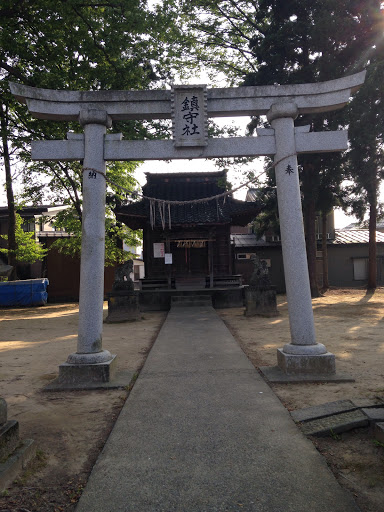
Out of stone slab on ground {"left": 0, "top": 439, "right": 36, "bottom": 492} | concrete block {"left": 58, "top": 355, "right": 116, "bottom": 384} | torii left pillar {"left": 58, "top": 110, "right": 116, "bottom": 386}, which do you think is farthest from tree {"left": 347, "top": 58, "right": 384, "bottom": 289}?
stone slab on ground {"left": 0, "top": 439, "right": 36, "bottom": 492}

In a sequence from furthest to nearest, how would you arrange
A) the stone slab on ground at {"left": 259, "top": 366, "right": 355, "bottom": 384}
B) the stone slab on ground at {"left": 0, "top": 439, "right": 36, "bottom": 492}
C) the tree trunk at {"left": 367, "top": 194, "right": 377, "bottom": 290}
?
1. the tree trunk at {"left": 367, "top": 194, "right": 377, "bottom": 290}
2. the stone slab on ground at {"left": 259, "top": 366, "right": 355, "bottom": 384}
3. the stone slab on ground at {"left": 0, "top": 439, "right": 36, "bottom": 492}

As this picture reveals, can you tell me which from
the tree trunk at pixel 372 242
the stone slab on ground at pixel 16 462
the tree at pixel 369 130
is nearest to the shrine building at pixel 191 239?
the tree at pixel 369 130

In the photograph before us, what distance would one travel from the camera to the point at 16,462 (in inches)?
109

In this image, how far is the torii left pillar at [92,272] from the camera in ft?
16.9

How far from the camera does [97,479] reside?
262 centimetres

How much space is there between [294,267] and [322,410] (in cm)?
224

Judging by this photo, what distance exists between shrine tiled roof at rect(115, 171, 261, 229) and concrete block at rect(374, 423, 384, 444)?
13.1 metres

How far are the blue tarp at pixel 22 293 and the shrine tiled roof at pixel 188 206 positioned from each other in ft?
23.5

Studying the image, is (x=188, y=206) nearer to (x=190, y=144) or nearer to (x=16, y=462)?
(x=190, y=144)

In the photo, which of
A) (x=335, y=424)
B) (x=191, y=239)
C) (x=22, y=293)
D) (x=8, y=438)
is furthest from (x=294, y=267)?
(x=22, y=293)

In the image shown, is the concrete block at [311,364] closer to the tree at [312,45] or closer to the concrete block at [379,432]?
the concrete block at [379,432]

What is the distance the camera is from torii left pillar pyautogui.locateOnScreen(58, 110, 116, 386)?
5137 mm

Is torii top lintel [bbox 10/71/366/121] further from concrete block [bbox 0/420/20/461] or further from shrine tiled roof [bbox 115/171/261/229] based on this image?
shrine tiled roof [bbox 115/171/261/229]

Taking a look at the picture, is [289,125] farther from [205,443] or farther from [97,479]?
[97,479]
